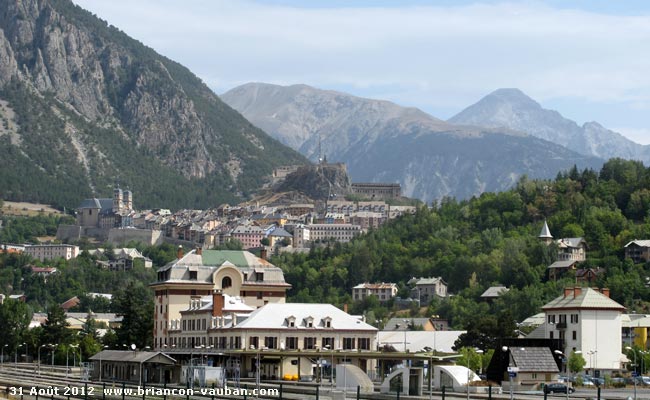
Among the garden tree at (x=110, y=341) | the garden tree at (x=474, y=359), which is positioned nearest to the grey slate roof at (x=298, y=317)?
the garden tree at (x=474, y=359)

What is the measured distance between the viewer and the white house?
162 meters

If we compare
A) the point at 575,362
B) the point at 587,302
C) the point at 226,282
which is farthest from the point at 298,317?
the point at 587,302

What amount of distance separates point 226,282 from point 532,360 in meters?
49.9

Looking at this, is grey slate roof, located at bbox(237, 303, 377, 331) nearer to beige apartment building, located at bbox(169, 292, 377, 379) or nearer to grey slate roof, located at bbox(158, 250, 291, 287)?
beige apartment building, located at bbox(169, 292, 377, 379)

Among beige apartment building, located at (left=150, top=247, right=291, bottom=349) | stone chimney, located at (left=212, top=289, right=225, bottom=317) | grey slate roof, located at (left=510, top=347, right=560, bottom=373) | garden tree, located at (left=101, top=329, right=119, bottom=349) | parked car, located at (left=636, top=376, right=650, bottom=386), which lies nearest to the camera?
grey slate roof, located at (left=510, top=347, right=560, bottom=373)

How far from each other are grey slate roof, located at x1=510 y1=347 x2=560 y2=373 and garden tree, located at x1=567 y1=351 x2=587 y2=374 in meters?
14.0

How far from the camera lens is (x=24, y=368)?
581 ft

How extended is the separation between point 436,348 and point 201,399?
77741mm

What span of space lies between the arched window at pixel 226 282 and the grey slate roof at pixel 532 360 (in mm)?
48264

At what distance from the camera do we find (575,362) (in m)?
150

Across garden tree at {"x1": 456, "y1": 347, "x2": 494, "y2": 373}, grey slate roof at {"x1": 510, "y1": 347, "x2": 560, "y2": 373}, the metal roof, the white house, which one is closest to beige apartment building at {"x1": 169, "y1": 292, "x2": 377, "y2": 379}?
the metal roof

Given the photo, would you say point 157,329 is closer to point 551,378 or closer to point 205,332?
point 205,332

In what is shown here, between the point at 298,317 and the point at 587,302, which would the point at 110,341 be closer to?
the point at 298,317

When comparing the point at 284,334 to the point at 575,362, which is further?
the point at 575,362
